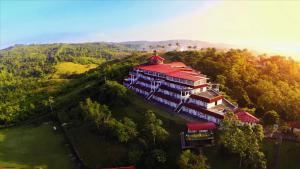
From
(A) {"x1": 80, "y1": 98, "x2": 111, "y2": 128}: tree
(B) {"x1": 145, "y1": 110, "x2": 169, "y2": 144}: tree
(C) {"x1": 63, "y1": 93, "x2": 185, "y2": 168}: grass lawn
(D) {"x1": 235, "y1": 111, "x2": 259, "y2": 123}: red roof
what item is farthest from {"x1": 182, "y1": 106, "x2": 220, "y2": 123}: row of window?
(A) {"x1": 80, "y1": 98, "x2": 111, "y2": 128}: tree

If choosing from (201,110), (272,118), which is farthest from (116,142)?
(272,118)

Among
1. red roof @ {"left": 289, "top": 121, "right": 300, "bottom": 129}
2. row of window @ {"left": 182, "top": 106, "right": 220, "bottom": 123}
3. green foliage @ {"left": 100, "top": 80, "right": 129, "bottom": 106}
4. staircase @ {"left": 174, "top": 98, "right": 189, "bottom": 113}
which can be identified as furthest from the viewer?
green foliage @ {"left": 100, "top": 80, "right": 129, "bottom": 106}

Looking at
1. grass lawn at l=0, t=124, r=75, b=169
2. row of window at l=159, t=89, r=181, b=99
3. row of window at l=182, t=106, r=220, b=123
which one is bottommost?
grass lawn at l=0, t=124, r=75, b=169

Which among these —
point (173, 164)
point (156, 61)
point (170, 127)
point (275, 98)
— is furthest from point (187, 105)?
point (156, 61)

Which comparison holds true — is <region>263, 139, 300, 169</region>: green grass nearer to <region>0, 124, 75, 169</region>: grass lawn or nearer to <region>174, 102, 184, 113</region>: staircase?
<region>174, 102, 184, 113</region>: staircase

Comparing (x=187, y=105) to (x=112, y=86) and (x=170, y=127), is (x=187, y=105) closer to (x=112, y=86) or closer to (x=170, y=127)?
(x=170, y=127)

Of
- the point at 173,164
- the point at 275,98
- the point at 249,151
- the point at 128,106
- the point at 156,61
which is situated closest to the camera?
the point at 249,151

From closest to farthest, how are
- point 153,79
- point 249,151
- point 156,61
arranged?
point 249,151, point 153,79, point 156,61
